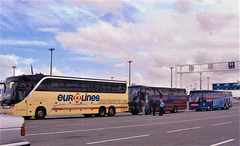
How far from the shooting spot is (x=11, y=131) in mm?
6137

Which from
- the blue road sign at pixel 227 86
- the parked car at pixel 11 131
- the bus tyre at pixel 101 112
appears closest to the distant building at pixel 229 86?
the blue road sign at pixel 227 86

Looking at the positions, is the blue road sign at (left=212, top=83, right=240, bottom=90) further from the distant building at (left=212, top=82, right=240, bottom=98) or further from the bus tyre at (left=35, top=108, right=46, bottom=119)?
the bus tyre at (left=35, top=108, right=46, bottom=119)

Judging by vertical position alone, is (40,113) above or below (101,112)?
above

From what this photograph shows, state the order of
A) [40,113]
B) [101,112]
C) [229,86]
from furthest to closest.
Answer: [229,86]
[101,112]
[40,113]

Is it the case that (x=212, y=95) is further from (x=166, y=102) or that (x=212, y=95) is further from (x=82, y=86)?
(x=82, y=86)

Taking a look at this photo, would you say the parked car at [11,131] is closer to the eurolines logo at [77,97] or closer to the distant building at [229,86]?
the eurolines logo at [77,97]

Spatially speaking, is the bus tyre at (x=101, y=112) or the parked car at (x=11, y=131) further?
the bus tyre at (x=101, y=112)

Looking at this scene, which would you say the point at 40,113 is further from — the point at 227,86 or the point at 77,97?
the point at 227,86

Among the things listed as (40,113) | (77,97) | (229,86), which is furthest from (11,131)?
(229,86)

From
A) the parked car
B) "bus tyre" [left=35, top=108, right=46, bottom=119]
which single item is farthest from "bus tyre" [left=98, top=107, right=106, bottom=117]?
the parked car

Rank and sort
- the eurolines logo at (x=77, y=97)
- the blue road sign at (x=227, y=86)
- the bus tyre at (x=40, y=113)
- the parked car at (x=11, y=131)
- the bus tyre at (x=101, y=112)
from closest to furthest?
the parked car at (x=11, y=131), the bus tyre at (x=40, y=113), the eurolines logo at (x=77, y=97), the bus tyre at (x=101, y=112), the blue road sign at (x=227, y=86)

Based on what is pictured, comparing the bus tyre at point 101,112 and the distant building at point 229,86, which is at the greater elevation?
the distant building at point 229,86

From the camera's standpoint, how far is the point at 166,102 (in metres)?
37.3

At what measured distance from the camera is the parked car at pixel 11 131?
234 inches
